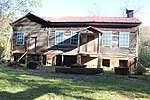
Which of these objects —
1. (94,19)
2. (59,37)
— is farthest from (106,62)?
(59,37)

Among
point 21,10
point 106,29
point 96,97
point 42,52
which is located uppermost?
point 21,10

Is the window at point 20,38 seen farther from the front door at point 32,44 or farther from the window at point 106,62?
the window at point 106,62

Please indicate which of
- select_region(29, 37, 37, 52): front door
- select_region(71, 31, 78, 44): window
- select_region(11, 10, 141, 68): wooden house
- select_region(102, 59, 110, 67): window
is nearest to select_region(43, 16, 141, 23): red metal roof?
select_region(11, 10, 141, 68): wooden house

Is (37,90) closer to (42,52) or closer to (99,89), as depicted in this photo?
(99,89)

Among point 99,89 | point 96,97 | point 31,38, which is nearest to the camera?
point 96,97

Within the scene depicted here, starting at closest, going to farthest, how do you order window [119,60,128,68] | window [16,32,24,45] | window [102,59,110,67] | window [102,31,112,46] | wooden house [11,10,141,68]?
wooden house [11,10,141,68], window [119,60,128,68], window [102,31,112,46], window [102,59,110,67], window [16,32,24,45]

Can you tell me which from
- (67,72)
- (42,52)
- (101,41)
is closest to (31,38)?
(42,52)

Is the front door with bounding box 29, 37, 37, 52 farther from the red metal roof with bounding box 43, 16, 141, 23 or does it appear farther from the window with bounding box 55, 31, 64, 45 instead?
the red metal roof with bounding box 43, 16, 141, 23

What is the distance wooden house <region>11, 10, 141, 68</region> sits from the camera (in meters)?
31.0

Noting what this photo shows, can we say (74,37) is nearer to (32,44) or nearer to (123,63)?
(32,44)

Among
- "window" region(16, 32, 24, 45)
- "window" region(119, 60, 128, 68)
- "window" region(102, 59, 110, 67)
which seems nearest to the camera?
"window" region(119, 60, 128, 68)

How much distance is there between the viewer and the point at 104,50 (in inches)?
1244

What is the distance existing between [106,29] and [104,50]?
2.30 metres

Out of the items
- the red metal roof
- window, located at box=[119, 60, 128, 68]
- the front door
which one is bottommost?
window, located at box=[119, 60, 128, 68]
